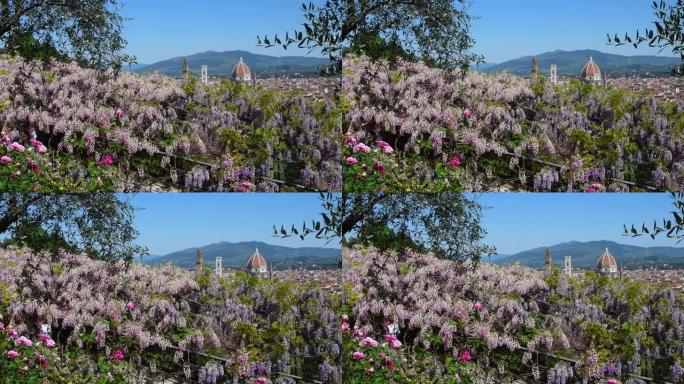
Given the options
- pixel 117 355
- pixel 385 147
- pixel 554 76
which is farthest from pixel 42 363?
pixel 554 76

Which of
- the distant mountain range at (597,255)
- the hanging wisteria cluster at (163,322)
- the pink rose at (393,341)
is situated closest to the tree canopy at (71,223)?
the hanging wisteria cluster at (163,322)

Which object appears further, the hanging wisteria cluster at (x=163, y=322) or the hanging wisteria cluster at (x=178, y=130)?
the hanging wisteria cluster at (x=163, y=322)

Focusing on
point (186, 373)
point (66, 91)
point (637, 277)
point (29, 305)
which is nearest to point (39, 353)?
point (29, 305)

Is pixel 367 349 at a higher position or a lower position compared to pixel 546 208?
lower

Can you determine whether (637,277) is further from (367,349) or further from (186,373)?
(186,373)

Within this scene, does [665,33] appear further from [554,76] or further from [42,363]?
[42,363]

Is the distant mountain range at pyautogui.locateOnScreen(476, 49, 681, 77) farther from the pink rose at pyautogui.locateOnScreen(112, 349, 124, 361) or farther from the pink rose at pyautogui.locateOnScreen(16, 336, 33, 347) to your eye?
the pink rose at pyautogui.locateOnScreen(16, 336, 33, 347)

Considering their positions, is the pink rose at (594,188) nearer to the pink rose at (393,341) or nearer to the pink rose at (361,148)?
the pink rose at (361,148)
